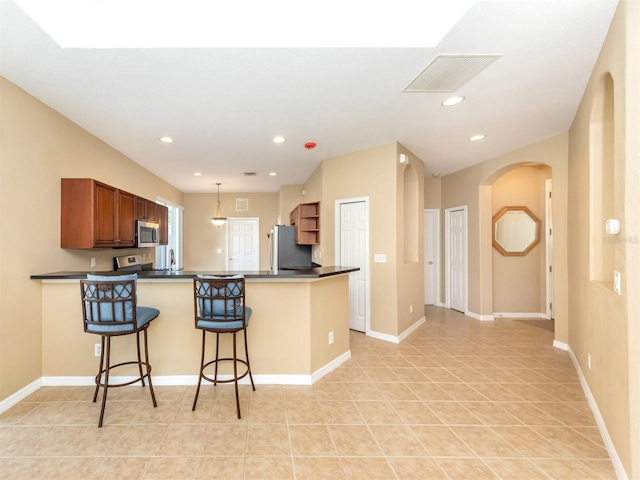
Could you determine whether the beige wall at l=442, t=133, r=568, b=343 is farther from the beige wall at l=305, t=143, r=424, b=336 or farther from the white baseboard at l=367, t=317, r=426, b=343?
the white baseboard at l=367, t=317, r=426, b=343

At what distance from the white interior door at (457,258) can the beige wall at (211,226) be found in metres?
4.25

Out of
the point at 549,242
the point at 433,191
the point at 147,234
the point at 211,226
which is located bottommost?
the point at 549,242

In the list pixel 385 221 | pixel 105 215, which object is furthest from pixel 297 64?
pixel 105 215

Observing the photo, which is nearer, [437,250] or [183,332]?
[183,332]

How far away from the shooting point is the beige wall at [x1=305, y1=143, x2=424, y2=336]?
3.95m

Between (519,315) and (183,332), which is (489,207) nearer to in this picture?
(519,315)

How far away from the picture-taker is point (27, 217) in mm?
2549

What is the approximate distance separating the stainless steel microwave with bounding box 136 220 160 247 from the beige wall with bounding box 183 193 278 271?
8.41ft

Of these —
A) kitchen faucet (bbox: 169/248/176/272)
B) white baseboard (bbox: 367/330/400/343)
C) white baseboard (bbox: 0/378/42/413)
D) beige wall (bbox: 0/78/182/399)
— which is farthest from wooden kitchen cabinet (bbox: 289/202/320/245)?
white baseboard (bbox: 0/378/42/413)

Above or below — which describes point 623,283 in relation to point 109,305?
above

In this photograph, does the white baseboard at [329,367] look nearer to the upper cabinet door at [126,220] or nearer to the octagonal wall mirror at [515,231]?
the upper cabinet door at [126,220]

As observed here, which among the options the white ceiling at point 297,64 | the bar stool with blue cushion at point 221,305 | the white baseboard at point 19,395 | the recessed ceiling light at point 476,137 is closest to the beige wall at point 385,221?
the white ceiling at point 297,64

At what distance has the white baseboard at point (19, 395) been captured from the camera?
230 centimetres

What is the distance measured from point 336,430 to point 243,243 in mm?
6074
